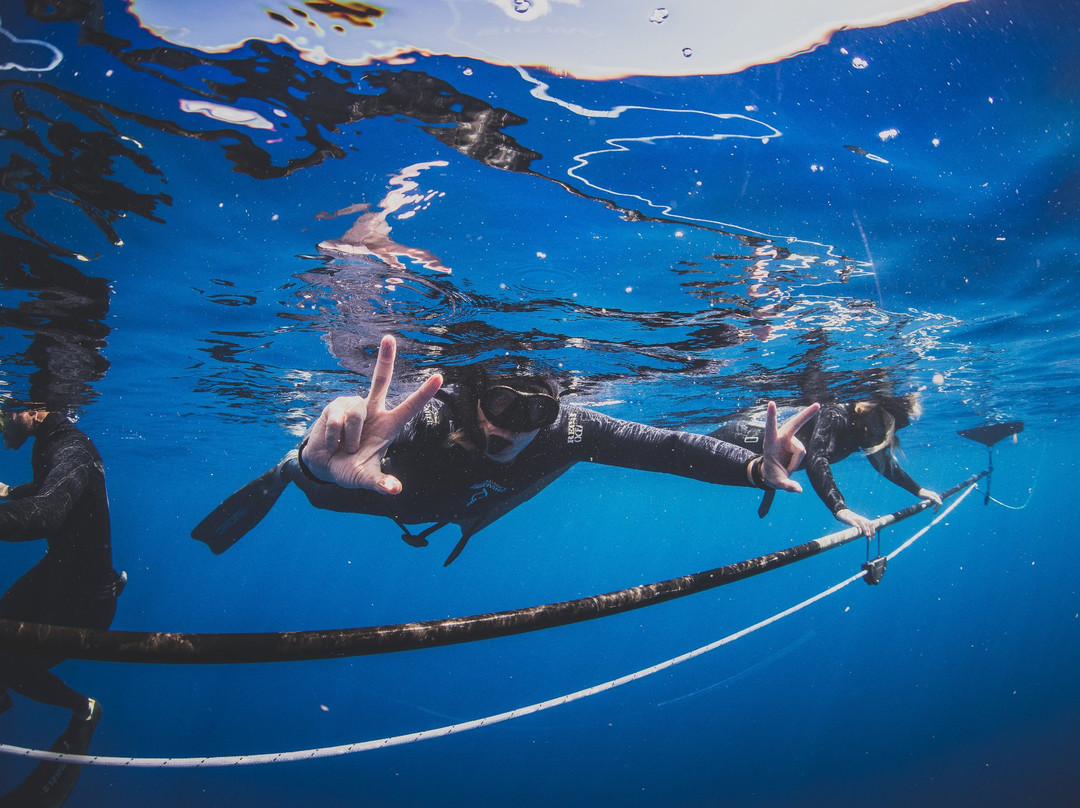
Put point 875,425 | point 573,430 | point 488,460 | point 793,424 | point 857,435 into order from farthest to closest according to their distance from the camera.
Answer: point 857,435
point 875,425
point 573,430
point 488,460
point 793,424

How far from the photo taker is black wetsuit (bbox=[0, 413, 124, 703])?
5113 millimetres

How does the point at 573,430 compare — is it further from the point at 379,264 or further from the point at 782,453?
the point at 379,264

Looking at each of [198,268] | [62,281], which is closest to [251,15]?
[198,268]

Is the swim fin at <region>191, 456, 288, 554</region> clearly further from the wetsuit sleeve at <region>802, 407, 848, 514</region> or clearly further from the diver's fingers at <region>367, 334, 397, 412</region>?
the wetsuit sleeve at <region>802, 407, 848, 514</region>

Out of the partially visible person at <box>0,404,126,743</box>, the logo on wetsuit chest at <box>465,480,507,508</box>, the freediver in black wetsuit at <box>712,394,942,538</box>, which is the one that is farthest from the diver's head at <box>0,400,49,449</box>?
the freediver in black wetsuit at <box>712,394,942,538</box>

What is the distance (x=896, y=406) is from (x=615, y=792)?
29013mm

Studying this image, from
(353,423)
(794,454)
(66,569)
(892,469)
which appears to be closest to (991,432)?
(892,469)

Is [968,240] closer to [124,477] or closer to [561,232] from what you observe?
[561,232]

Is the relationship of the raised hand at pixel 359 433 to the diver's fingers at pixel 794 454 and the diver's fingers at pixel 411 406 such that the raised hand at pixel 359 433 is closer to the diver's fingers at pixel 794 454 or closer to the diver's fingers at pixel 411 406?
the diver's fingers at pixel 411 406

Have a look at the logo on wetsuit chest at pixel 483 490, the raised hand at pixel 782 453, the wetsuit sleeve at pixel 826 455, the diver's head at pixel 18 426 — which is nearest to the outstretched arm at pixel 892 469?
the wetsuit sleeve at pixel 826 455

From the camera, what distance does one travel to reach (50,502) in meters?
3.73

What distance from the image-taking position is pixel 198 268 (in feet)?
22.7

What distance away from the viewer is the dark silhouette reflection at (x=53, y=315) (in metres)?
6.75

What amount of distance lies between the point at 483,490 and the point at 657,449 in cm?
Answer: 190
